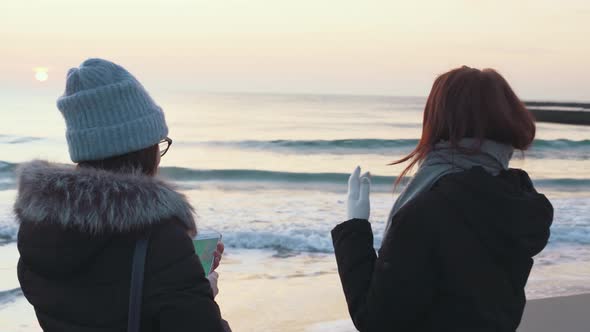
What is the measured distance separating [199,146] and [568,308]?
15.3m

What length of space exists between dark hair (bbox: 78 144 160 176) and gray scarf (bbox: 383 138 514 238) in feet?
2.28

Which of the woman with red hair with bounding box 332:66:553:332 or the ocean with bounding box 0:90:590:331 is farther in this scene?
the ocean with bounding box 0:90:590:331

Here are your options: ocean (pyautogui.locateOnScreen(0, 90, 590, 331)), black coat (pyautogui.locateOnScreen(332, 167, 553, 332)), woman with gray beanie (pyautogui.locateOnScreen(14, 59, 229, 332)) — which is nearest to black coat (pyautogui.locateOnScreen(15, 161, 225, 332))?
woman with gray beanie (pyautogui.locateOnScreen(14, 59, 229, 332))

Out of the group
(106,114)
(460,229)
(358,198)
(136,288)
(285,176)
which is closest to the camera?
(136,288)

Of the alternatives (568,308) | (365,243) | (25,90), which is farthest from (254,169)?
(25,90)

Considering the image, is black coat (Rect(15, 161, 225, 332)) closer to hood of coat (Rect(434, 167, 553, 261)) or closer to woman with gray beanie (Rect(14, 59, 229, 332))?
woman with gray beanie (Rect(14, 59, 229, 332))

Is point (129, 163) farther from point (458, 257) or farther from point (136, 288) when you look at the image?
point (458, 257)

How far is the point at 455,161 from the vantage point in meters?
1.97

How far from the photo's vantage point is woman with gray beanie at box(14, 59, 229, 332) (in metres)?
1.55

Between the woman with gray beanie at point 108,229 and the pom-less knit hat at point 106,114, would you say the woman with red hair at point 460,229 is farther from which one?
the pom-less knit hat at point 106,114

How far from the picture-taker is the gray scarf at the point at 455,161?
1.97 m

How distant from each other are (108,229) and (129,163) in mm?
221

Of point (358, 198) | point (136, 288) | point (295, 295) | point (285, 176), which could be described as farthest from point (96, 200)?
point (285, 176)

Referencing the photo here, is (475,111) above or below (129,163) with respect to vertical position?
above
